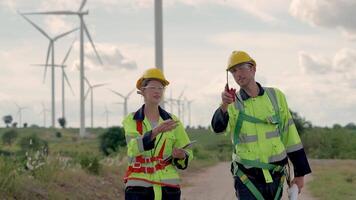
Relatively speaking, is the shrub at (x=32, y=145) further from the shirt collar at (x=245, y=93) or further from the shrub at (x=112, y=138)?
the shirt collar at (x=245, y=93)

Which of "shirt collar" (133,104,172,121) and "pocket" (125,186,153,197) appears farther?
"shirt collar" (133,104,172,121)

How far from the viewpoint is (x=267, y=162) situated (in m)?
5.87

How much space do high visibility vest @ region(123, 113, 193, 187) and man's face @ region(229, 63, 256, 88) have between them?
1.85 ft

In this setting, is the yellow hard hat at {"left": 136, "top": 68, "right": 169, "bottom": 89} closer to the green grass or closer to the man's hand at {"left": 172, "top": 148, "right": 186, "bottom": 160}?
the man's hand at {"left": 172, "top": 148, "right": 186, "bottom": 160}

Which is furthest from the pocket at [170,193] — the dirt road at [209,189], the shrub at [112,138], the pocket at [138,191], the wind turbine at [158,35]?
the shrub at [112,138]

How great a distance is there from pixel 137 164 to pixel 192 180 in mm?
17948

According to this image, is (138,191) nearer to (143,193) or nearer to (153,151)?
(143,193)

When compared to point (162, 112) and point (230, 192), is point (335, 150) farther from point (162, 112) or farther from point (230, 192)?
point (162, 112)

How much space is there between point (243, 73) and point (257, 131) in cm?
46

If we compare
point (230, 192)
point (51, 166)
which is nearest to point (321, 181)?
point (230, 192)

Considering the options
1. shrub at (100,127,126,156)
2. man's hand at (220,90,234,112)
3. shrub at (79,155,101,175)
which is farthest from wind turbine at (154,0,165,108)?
shrub at (100,127,126,156)

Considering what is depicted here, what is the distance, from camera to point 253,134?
5.87 metres

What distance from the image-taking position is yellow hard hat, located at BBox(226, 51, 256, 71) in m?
5.88

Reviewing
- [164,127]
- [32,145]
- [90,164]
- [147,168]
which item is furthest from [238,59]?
[32,145]
